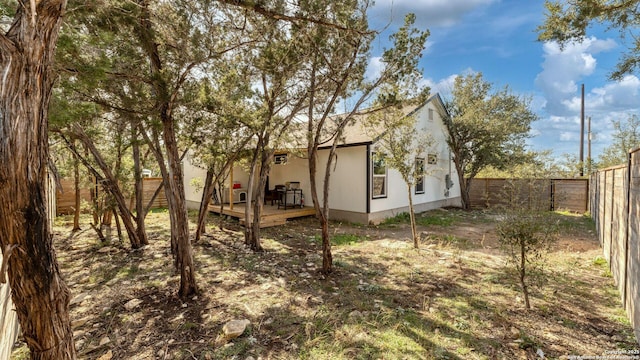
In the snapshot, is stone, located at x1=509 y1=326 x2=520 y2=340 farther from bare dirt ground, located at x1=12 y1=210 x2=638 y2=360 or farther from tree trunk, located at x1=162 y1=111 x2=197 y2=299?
tree trunk, located at x1=162 y1=111 x2=197 y2=299

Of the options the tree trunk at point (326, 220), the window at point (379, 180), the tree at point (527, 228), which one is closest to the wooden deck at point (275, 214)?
the window at point (379, 180)

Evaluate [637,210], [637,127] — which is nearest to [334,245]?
[637,210]

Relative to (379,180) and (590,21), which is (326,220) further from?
(590,21)

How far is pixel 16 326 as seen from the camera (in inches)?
134

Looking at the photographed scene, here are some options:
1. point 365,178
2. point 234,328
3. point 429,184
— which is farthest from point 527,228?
point 429,184

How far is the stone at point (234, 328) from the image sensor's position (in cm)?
331

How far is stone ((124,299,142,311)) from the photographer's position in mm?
4082

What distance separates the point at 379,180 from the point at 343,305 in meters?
7.17

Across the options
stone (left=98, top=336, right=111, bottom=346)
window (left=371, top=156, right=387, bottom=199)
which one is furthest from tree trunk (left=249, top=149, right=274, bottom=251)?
window (left=371, top=156, right=387, bottom=199)

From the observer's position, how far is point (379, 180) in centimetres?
1077

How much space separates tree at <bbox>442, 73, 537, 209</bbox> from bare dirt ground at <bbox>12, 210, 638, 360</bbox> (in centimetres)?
669

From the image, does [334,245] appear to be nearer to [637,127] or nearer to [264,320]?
[264,320]

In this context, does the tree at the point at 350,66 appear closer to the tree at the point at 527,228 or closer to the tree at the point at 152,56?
the tree at the point at 152,56

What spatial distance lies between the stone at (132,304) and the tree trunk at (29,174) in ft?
8.05
